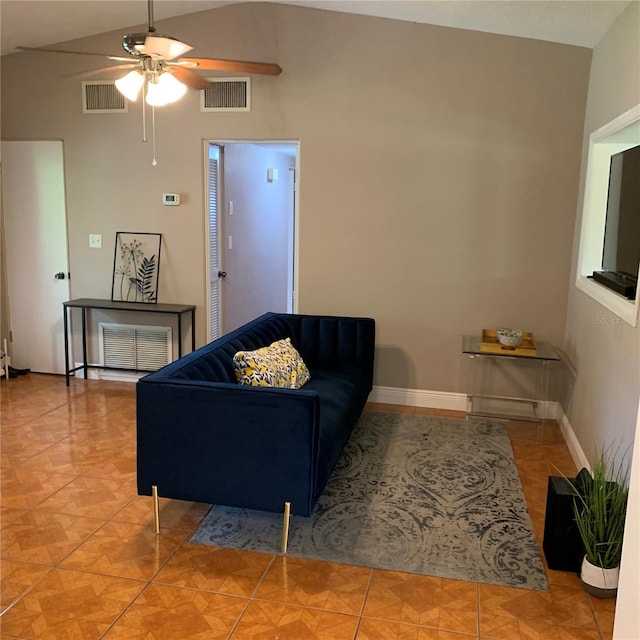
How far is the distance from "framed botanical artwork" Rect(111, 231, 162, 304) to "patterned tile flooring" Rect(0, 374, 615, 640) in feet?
7.10

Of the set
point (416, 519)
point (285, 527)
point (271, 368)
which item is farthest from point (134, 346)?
point (416, 519)

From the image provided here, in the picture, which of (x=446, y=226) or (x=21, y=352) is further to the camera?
(x=21, y=352)

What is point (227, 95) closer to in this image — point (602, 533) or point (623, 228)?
point (623, 228)

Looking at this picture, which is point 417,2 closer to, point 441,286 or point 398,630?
point 441,286

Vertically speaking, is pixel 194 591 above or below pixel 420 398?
below

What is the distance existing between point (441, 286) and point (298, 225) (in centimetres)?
123

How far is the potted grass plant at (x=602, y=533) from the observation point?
97.0 inches

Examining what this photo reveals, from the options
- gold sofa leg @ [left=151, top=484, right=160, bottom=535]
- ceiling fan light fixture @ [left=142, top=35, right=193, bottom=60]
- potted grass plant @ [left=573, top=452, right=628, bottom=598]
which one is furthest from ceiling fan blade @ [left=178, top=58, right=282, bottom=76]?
potted grass plant @ [left=573, top=452, right=628, bottom=598]

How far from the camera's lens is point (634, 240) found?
315 centimetres

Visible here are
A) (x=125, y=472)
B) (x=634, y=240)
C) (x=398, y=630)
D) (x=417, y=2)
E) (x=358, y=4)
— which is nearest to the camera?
(x=398, y=630)

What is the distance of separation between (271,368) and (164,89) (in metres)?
1.56

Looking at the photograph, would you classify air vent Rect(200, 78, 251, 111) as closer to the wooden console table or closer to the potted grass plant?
the wooden console table

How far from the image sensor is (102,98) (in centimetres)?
507

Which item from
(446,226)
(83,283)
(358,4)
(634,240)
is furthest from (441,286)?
(83,283)
